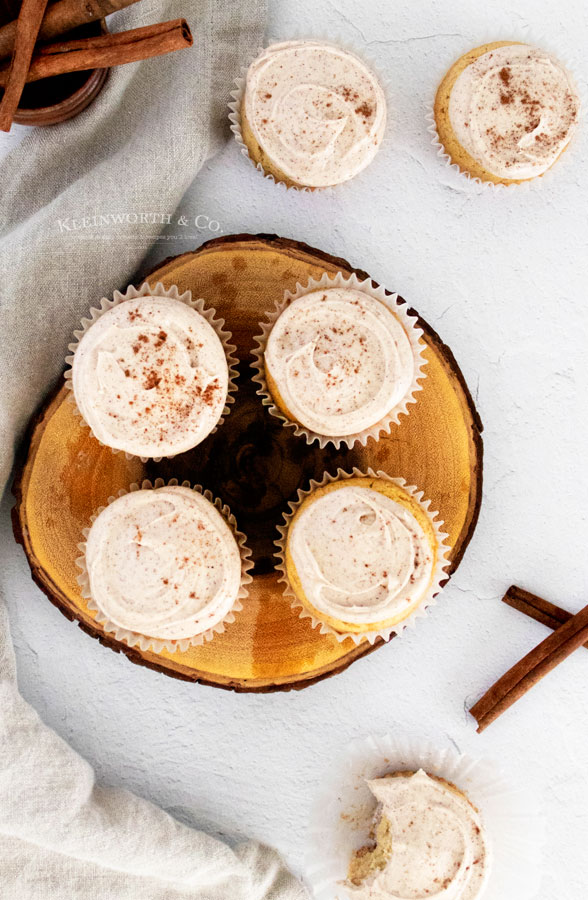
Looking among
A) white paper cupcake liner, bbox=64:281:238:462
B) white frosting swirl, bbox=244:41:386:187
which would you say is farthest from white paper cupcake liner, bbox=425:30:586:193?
white paper cupcake liner, bbox=64:281:238:462

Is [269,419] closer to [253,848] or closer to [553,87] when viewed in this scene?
[553,87]

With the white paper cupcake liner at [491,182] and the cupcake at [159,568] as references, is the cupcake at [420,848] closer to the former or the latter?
the cupcake at [159,568]

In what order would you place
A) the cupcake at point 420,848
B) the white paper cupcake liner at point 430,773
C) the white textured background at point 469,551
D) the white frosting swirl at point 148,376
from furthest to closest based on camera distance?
1. the white textured background at point 469,551
2. the white paper cupcake liner at point 430,773
3. the cupcake at point 420,848
4. the white frosting swirl at point 148,376

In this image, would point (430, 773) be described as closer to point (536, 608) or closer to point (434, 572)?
point (536, 608)

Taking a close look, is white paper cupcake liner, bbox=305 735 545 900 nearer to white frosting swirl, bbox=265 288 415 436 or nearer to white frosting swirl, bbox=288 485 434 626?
white frosting swirl, bbox=288 485 434 626

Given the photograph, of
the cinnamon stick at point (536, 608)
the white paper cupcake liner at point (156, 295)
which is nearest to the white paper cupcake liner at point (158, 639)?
the white paper cupcake liner at point (156, 295)

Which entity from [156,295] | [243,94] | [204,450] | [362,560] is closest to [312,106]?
[243,94]
